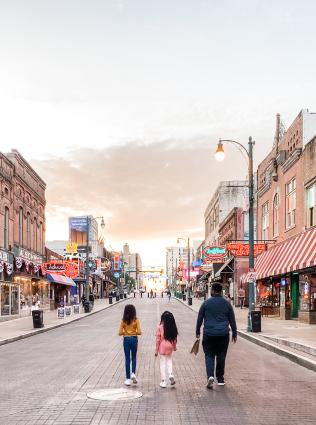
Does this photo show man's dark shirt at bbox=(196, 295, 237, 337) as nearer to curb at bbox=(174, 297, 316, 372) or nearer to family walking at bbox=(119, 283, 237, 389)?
family walking at bbox=(119, 283, 237, 389)

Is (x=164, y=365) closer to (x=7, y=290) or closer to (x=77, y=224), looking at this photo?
(x=7, y=290)

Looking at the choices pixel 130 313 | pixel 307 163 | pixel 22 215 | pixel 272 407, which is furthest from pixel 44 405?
pixel 22 215

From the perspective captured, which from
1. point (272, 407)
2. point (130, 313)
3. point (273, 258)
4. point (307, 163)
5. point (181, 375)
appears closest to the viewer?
point (272, 407)

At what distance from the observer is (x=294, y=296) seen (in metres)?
32.6

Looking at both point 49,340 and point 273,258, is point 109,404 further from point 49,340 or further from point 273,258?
point 273,258

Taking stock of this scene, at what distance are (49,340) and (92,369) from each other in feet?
31.8

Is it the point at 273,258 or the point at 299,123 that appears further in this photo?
the point at 273,258

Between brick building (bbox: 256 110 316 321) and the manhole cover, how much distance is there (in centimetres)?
1548

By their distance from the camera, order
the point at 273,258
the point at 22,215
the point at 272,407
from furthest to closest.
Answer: the point at 22,215 → the point at 273,258 → the point at 272,407

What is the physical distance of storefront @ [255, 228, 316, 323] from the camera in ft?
89.2

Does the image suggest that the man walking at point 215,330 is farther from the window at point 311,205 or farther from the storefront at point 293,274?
the window at point 311,205

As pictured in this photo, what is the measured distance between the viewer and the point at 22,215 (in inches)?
1741

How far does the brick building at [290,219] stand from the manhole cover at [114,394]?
15484 mm

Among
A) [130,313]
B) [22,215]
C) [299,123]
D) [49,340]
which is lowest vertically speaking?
[49,340]
